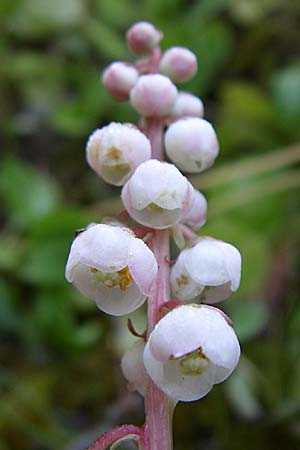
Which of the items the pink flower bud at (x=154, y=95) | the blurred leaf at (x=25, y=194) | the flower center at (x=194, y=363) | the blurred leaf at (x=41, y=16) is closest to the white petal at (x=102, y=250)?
the flower center at (x=194, y=363)

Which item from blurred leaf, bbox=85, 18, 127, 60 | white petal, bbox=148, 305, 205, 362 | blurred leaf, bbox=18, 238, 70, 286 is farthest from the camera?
blurred leaf, bbox=85, 18, 127, 60

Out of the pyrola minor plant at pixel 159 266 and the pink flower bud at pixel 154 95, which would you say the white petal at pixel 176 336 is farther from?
the pink flower bud at pixel 154 95

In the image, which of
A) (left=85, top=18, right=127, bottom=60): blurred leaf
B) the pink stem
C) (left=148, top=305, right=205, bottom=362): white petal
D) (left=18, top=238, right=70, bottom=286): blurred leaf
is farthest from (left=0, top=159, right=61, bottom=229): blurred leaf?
(left=148, top=305, right=205, bottom=362): white petal

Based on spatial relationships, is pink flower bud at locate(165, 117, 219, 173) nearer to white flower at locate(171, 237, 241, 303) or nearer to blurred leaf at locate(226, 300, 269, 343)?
white flower at locate(171, 237, 241, 303)

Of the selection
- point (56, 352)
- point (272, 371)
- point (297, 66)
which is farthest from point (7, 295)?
point (297, 66)

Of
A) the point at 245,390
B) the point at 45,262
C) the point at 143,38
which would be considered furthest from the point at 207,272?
the point at 45,262

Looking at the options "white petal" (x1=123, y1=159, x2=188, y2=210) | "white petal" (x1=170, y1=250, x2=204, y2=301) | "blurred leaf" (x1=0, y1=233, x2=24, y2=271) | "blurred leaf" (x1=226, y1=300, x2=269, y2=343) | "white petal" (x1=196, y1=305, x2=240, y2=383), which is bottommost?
"blurred leaf" (x1=226, y1=300, x2=269, y2=343)

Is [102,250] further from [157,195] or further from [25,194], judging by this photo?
[25,194]
